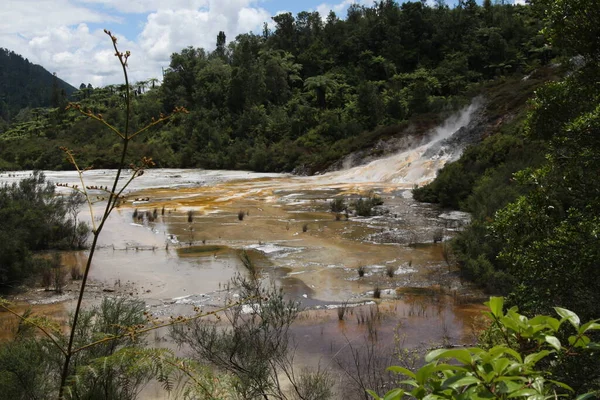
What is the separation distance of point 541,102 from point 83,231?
11131mm

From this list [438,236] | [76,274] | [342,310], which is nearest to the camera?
[342,310]

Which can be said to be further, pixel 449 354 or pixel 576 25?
pixel 576 25

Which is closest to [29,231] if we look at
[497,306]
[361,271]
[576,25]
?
[361,271]

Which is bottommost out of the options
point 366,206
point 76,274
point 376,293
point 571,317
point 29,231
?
point 376,293

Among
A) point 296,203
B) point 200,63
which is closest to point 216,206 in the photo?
point 296,203

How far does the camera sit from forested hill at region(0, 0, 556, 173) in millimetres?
37312

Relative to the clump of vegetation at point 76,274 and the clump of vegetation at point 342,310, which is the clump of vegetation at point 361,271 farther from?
the clump of vegetation at point 76,274

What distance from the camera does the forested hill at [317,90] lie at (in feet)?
122

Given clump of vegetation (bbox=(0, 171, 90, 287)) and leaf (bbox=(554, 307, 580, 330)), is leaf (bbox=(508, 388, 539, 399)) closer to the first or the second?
leaf (bbox=(554, 307, 580, 330))

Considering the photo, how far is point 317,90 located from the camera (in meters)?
47.9

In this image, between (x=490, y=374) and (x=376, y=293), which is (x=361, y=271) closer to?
(x=376, y=293)

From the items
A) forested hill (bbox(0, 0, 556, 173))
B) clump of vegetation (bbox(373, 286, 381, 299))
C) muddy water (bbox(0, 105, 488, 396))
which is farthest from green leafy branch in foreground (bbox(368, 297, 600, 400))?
forested hill (bbox(0, 0, 556, 173))

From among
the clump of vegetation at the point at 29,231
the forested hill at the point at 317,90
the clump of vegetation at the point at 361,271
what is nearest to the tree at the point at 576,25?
the clump of vegetation at the point at 361,271

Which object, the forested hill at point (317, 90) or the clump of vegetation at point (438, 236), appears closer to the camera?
the clump of vegetation at point (438, 236)
